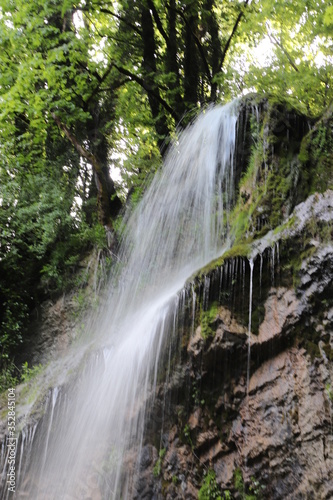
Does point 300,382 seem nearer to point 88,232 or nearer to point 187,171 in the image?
point 187,171

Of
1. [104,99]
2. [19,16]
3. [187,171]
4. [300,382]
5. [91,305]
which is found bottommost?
[300,382]

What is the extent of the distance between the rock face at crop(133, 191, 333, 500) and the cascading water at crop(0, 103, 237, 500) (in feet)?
1.53

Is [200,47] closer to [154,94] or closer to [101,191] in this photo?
[154,94]

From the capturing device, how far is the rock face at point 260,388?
12.2 ft

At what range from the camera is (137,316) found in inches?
252

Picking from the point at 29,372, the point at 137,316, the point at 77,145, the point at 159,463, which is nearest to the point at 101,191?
the point at 77,145

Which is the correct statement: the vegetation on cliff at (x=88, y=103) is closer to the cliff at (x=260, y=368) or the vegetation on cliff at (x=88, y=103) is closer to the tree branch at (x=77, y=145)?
the tree branch at (x=77, y=145)

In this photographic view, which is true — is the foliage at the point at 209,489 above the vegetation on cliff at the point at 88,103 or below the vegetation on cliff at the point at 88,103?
below

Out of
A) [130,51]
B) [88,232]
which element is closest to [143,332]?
[88,232]

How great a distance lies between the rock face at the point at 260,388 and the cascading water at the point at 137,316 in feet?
1.53

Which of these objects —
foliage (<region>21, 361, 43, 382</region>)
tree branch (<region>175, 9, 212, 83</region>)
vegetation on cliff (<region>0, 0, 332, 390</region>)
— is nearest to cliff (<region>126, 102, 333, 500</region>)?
foliage (<region>21, 361, 43, 382</region>)

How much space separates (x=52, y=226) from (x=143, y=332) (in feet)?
15.3

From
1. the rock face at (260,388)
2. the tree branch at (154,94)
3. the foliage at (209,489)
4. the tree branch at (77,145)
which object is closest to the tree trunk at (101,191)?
the tree branch at (77,145)

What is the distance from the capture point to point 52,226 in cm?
915
